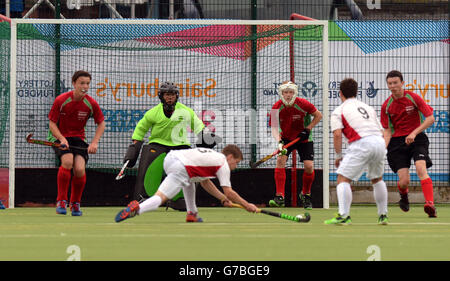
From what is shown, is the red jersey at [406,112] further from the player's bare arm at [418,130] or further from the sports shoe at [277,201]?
the sports shoe at [277,201]

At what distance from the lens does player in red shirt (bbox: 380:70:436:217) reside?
34.7 feet

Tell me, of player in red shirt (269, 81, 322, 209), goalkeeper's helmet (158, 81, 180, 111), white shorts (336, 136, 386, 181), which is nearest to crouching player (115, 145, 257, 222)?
white shorts (336, 136, 386, 181)

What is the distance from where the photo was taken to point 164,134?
11.8 meters

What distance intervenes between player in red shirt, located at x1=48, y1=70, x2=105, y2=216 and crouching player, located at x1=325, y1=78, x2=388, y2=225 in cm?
339

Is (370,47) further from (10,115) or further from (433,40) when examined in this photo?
(10,115)

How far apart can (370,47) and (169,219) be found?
5.11 m

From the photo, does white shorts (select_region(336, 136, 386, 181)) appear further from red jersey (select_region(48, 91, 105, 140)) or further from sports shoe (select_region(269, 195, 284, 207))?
sports shoe (select_region(269, 195, 284, 207))

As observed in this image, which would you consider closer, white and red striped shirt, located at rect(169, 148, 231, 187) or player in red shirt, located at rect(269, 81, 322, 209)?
white and red striped shirt, located at rect(169, 148, 231, 187)

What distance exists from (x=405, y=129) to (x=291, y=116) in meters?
2.19

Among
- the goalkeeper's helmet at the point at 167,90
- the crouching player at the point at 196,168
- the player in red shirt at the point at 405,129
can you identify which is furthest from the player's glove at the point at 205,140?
the crouching player at the point at 196,168

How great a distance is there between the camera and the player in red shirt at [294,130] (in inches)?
499

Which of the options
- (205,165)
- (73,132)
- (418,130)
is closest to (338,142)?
(205,165)

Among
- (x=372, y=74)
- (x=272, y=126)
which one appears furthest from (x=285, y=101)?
(x=372, y=74)

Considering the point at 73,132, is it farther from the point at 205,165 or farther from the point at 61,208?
the point at 205,165
